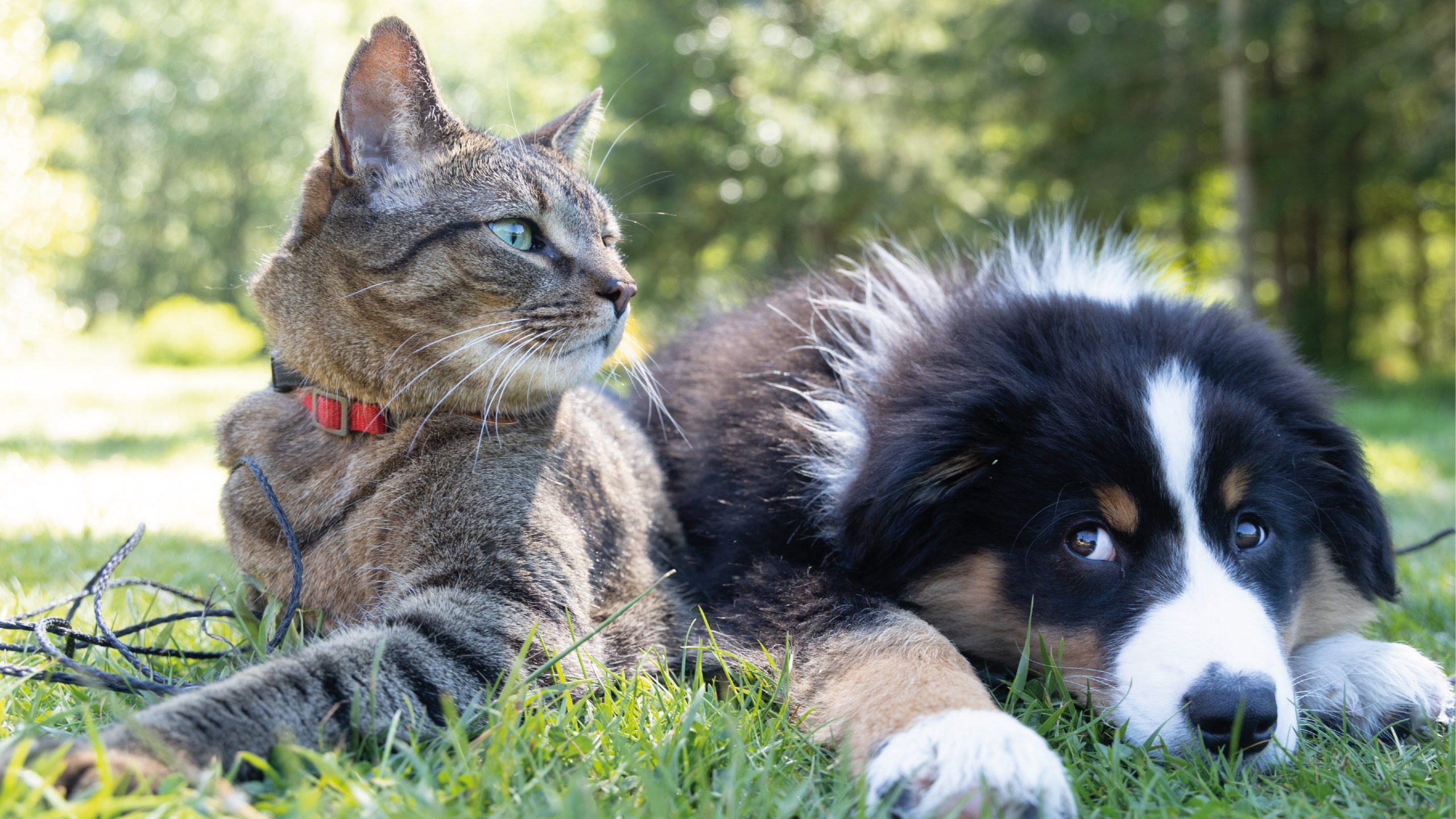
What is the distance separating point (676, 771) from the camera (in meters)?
1.95

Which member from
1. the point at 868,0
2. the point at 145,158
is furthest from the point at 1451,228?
the point at 145,158

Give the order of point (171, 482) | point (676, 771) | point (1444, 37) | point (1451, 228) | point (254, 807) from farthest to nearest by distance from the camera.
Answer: point (1451, 228) < point (1444, 37) < point (171, 482) < point (676, 771) < point (254, 807)

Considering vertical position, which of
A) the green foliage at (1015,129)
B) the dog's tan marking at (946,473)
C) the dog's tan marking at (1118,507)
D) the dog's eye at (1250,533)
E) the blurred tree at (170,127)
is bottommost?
the dog's eye at (1250,533)

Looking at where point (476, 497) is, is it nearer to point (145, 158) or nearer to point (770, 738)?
point (770, 738)

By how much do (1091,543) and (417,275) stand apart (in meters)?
1.86

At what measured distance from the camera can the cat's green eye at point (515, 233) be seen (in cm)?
270

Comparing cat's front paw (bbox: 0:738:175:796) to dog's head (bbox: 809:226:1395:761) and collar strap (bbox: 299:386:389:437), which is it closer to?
collar strap (bbox: 299:386:389:437)

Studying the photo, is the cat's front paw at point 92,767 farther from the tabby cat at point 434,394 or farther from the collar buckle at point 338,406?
the collar buckle at point 338,406

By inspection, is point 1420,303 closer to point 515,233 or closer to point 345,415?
point 515,233

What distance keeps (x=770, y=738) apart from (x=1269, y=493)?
150cm

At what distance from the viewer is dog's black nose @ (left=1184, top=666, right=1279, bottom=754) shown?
2.11m

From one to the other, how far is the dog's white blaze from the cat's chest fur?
4.36 feet

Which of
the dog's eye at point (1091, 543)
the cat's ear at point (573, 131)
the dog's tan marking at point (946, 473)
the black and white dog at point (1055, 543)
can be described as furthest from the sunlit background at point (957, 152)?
the dog's tan marking at point (946, 473)

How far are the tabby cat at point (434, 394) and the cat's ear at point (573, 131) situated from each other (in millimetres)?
369
